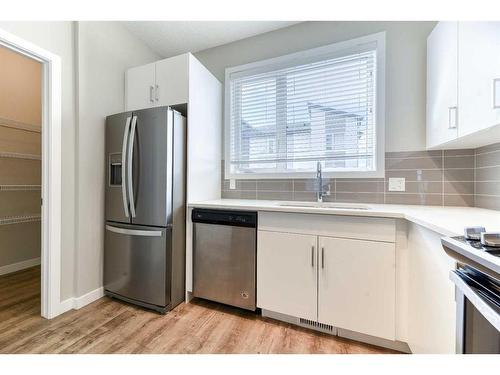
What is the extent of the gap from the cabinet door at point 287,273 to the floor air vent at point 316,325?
89mm

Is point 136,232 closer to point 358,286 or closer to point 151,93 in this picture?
point 151,93

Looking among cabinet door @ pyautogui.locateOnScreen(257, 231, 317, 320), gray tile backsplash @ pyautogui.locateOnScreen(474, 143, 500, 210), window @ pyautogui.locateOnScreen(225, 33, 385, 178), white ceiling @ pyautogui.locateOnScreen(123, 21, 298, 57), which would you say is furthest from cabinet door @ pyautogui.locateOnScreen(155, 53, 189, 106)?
gray tile backsplash @ pyautogui.locateOnScreen(474, 143, 500, 210)

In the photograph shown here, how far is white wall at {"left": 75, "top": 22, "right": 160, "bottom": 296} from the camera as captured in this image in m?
1.89

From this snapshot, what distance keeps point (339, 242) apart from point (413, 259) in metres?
0.40

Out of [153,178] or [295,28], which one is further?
[295,28]

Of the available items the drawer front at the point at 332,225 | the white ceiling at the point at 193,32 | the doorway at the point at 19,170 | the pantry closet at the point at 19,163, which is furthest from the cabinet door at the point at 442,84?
the pantry closet at the point at 19,163

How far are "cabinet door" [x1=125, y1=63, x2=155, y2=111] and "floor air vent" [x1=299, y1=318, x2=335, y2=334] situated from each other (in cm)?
224

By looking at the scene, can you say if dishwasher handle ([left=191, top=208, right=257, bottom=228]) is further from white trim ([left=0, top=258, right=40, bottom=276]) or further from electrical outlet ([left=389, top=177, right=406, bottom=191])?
white trim ([left=0, top=258, right=40, bottom=276])

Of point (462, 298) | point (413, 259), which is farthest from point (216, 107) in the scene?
point (462, 298)

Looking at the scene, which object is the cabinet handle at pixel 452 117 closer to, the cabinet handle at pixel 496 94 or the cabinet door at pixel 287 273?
the cabinet handle at pixel 496 94

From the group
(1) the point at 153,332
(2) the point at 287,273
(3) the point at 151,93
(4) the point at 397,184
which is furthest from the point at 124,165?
(4) the point at 397,184

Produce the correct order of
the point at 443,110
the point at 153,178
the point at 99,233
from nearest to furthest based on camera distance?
the point at 443,110
the point at 153,178
the point at 99,233
